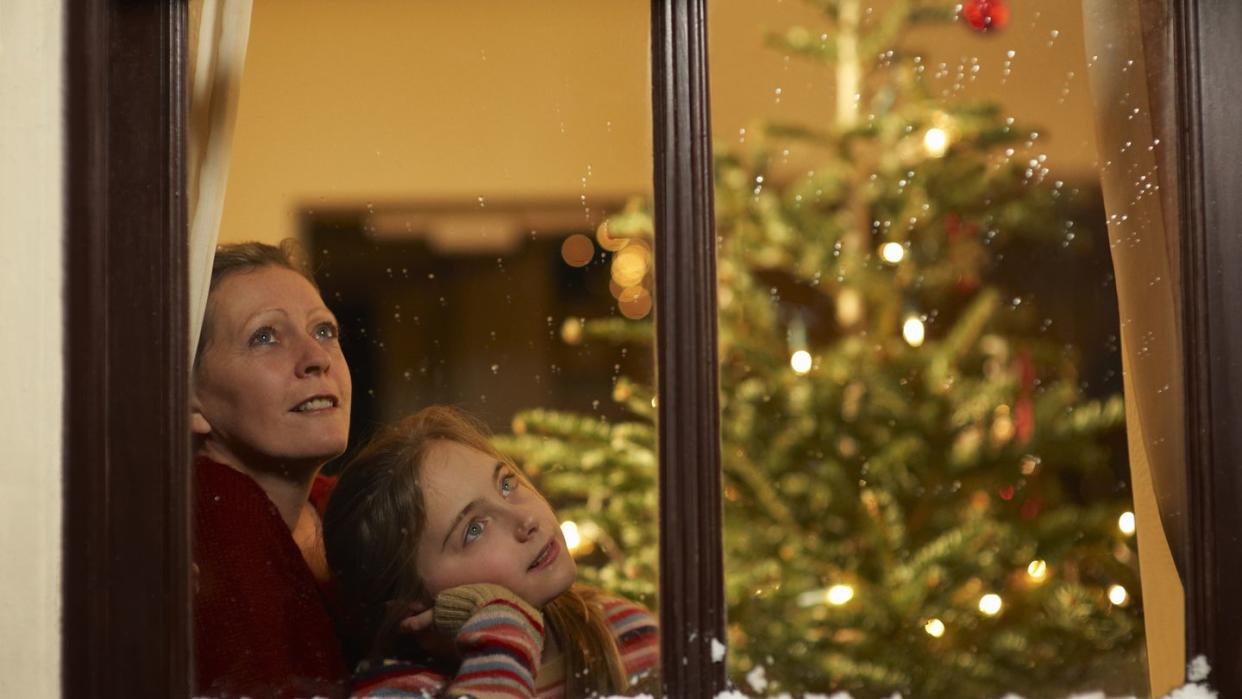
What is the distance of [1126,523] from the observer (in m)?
1.57

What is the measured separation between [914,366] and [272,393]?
87 centimetres

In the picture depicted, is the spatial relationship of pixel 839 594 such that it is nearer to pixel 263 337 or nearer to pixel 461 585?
pixel 461 585

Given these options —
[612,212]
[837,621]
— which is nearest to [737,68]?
[612,212]

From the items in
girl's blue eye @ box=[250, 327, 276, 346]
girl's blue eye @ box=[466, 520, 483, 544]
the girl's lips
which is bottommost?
the girl's lips

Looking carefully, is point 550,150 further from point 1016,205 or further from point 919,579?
point 919,579

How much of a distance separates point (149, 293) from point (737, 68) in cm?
85

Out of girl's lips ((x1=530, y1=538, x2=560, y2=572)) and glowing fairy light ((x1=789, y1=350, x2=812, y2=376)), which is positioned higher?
glowing fairy light ((x1=789, y1=350, x2=812, y2=376))

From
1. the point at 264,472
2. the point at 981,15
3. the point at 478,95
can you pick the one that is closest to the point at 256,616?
the point at 264,472

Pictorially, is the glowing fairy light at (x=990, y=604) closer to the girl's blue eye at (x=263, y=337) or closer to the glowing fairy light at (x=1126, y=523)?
the glowing fairy light at (x=1126, y=523)

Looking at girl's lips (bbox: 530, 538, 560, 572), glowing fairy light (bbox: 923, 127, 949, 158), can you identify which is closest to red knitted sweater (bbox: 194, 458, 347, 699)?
girl's lips (bbox: 530, 538, 560, 572)

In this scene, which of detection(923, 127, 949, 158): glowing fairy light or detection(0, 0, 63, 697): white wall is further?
detection(923, 127, 949, 158): glowing fairy light

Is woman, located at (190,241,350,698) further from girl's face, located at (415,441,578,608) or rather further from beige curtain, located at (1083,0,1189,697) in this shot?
beige curtain, located at (1083,0,1189,697)

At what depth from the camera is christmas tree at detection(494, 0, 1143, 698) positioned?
5.06 ft

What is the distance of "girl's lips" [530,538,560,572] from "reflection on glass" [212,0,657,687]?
2 cm
